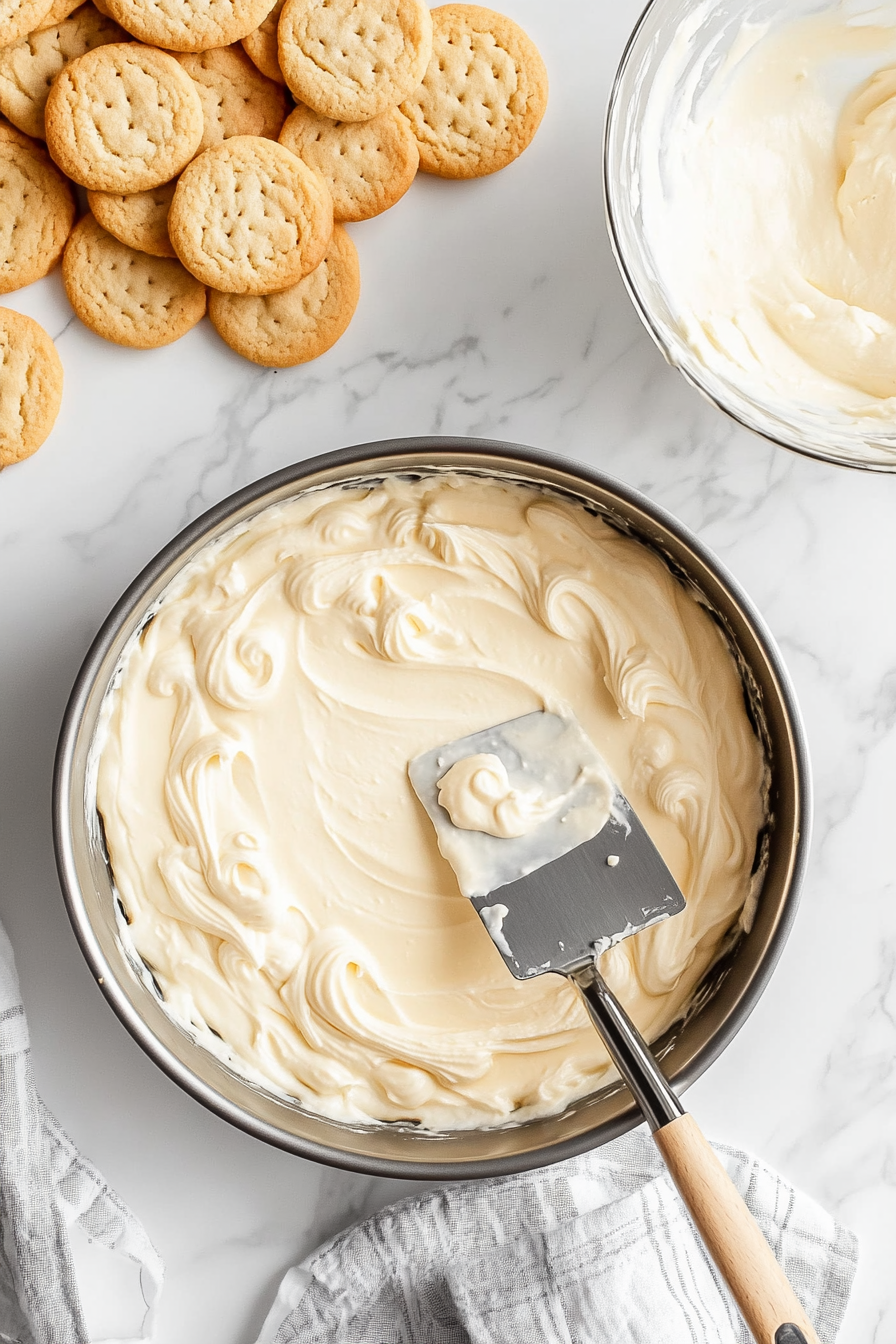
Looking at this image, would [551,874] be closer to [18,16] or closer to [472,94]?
[472,94]

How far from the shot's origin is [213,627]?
4.47 ft

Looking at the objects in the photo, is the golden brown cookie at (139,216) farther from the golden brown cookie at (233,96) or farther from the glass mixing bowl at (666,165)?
the glass mixing bowl at (666,165)

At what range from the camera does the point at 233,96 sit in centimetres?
140

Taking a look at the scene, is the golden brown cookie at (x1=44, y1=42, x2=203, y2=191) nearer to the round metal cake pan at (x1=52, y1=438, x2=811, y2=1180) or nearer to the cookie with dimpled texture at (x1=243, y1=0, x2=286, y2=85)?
the cookie with dimpled texture at (x1=243, y1=0, x2=286, y2=85)

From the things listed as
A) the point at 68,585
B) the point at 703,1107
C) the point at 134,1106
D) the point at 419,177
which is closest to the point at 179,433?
the point at 68,585

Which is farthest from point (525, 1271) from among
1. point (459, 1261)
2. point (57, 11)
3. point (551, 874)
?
point (57, 11)

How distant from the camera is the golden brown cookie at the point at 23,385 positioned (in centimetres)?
137

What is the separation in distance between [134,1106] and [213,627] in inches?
25.7

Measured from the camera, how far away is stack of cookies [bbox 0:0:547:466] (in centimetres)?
134

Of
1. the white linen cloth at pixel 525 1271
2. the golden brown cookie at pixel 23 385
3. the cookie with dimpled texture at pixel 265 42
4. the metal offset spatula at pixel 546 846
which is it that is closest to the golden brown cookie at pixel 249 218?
the cookie with dimpled texture at pixel 265 42

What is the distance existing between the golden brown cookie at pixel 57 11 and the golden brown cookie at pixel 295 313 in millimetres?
375

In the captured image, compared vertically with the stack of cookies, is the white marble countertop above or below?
below

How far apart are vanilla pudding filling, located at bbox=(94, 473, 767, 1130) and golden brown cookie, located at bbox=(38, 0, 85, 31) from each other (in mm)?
663

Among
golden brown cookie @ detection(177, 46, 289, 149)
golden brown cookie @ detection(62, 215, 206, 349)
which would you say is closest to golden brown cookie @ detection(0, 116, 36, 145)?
golden brown cookie @ detection(62, 215, 206, 349)
